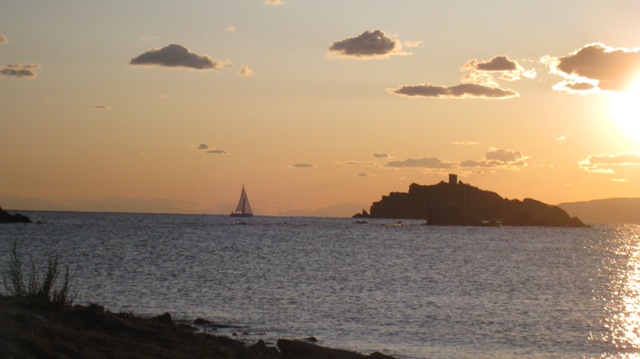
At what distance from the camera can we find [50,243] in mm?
105750

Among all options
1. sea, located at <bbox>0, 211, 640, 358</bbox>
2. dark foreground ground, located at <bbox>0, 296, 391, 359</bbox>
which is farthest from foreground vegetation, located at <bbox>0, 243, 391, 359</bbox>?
sea, located at <bbox>0, 211, 640, 358</bbox>

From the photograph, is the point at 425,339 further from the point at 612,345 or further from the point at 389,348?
the point at 612,345

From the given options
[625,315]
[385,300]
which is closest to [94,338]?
[385,300]

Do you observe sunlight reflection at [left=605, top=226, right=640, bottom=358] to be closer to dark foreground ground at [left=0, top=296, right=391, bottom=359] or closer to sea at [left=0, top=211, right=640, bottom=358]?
sea at [left=0, top=211, right=640, bottom=358]

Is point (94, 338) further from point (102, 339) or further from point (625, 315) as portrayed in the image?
point (625, 315)

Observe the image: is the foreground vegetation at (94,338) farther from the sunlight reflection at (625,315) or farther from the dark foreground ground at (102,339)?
the sunlight reflection at (625,315)

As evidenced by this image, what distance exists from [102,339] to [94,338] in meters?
0.22

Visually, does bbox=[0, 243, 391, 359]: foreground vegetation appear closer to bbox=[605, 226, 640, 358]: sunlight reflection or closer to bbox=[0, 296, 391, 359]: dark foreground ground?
bbox=[0, 296, 391, 359]: dark foreground ground

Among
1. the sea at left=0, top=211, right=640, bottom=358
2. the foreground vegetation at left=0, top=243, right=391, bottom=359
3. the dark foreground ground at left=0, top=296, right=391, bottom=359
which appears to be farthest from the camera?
the sea at left=0, top=211, right=640, bottom=358

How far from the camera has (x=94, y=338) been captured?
2400cm

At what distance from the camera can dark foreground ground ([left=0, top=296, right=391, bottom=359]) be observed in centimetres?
2133

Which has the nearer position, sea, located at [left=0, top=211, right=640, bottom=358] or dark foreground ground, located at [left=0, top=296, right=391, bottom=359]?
dark foreground ground, located at [left=0, top=296, right=391, bottom=359]

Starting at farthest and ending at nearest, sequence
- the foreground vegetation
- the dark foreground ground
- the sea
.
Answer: the sea
the foreground vegetation
the dark foreground ground

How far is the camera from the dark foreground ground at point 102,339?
70.0ft
